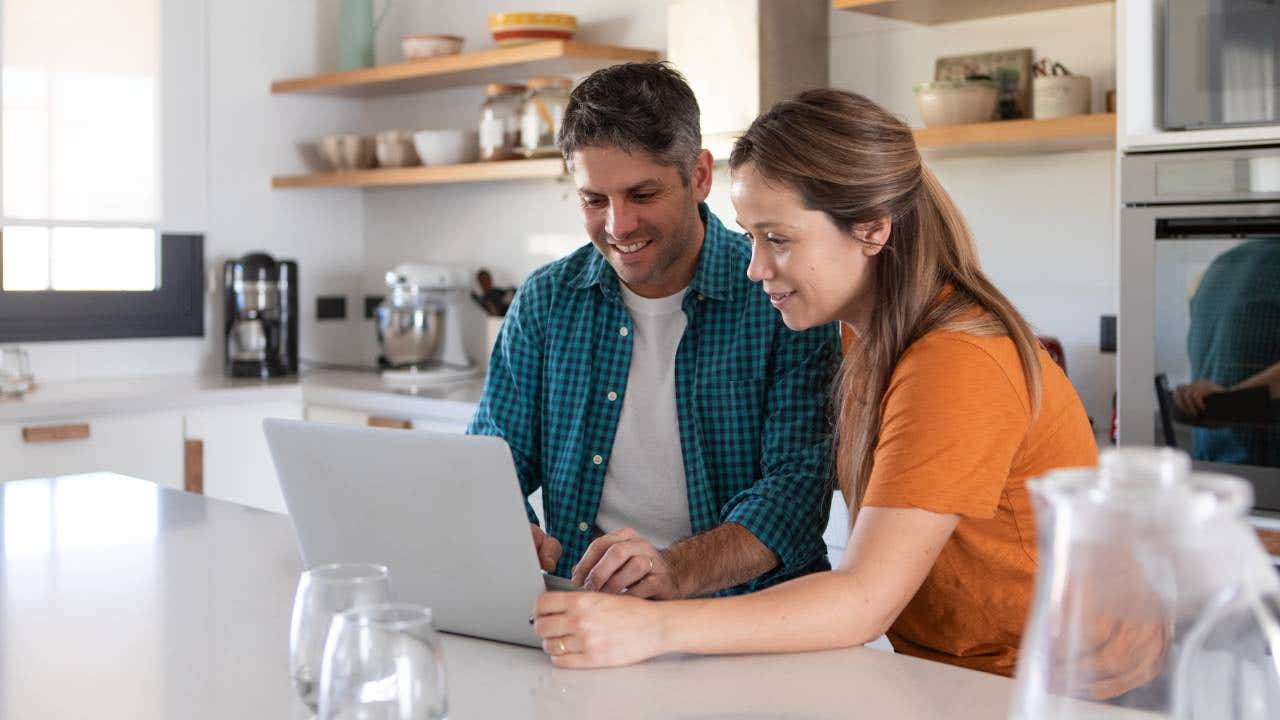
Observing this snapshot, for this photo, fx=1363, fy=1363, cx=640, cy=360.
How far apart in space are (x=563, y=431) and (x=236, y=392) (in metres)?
2.15

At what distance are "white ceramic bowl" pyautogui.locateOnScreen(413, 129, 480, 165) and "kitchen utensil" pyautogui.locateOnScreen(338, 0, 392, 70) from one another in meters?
0.50

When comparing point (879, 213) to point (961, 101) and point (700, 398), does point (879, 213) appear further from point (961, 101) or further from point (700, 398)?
point (961, 101)

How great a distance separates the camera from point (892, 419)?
137cm

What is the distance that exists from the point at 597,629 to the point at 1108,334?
6.56 feet

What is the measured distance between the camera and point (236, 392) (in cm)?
386

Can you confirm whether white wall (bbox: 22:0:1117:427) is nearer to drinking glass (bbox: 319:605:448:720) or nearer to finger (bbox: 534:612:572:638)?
finger (bbox: 534:612:572:638)

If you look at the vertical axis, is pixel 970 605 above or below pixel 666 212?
below

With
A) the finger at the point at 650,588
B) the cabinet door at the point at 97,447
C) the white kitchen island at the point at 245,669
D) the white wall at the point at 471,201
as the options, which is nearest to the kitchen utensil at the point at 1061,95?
the white wall at the point at 471,201

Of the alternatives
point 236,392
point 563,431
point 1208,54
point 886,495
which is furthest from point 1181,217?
point 236,392

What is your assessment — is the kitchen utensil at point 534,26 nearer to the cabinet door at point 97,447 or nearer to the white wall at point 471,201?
the white wall at point 471,201

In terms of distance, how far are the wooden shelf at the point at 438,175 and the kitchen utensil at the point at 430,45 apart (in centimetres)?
33

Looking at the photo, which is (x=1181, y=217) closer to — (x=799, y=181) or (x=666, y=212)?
(x=666, y=212)

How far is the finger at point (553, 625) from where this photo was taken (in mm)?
1255

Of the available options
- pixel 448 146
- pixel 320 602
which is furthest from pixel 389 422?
pixel 320 602
